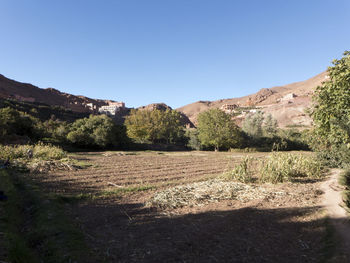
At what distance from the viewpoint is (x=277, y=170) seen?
938 cm

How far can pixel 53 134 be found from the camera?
31609mm

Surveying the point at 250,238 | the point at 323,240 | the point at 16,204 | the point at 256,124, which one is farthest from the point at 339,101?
the point at 256,124

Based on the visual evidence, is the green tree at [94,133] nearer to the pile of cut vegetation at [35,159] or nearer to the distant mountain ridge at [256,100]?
the pile of cut vegetation at [35,159]

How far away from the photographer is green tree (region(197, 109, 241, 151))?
3228 centimetres

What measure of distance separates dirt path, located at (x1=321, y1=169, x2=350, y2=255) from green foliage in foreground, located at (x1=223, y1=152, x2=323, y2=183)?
140cm

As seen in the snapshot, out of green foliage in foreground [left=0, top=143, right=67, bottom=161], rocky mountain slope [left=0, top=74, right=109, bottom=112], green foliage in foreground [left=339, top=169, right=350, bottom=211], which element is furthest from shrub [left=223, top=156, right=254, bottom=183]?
rocky mountain slope [left=0, top=74, right=109, bottom=112]

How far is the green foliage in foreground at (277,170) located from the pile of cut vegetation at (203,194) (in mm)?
1165

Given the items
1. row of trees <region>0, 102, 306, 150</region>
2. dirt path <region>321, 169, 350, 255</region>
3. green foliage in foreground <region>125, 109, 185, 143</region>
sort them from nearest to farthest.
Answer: dirt path <region>321, 169, 350, 255</region>
row of trees <region>0, 102, 306, 150</region>
green foliage in foreground <region>125, 109, 185, 143</region>

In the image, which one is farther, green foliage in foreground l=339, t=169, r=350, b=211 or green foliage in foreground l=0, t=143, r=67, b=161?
green foliage in foreground l=0, t=143, r=67, b=161

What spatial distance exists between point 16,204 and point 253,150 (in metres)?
33.0

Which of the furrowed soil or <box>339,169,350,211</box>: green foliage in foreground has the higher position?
<box>339,169,350,211</box>: green foliage in foreground

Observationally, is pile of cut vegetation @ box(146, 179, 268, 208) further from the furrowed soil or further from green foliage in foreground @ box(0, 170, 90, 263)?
green foliage in foreground @ box(0, 170, 90, 263)

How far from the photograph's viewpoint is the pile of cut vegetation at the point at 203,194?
6.74 meters

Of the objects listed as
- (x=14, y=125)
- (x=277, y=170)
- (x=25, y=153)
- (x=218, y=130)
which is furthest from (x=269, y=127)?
(x=14, y=125)
